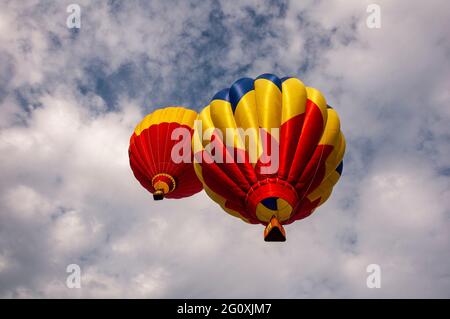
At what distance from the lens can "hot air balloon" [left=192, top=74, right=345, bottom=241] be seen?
10.5 meters

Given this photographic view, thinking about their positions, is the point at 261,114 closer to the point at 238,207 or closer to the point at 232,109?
the point at 232,109

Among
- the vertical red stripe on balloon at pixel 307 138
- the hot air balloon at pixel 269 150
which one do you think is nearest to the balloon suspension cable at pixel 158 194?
the hot air balloon at pixel 269 150

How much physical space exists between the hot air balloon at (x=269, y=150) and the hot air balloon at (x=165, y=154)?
3.22m

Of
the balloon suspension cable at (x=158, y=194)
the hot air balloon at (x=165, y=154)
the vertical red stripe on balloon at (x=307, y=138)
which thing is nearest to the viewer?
the vertical red stripe on balloon at (x=307, y=138)

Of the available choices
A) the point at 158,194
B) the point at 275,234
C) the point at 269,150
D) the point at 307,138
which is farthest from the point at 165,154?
the point at 275,234

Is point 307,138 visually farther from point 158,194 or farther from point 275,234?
point 158,194

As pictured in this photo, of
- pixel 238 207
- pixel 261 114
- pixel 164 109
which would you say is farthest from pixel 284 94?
pixel 164 109

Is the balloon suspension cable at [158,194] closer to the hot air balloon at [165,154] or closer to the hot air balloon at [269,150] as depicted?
the hot air balloon at [165,154]

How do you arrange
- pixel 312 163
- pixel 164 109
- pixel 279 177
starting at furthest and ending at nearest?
pixel 164 109 → pixel 312 163 → pixel 279 177

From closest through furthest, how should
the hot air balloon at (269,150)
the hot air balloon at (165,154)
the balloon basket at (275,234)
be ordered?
the balloon basket at (275,234) < the hot air balloon at (269,150) < the hot air balloon at (165,154)

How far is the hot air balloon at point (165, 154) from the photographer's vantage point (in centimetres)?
1562

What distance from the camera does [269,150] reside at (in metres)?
10.7

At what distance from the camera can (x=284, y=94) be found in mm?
11938

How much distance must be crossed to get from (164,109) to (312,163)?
7.95m
